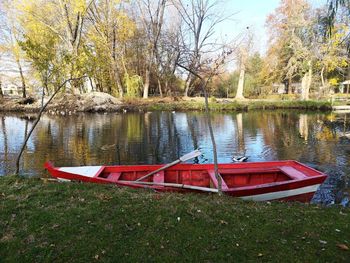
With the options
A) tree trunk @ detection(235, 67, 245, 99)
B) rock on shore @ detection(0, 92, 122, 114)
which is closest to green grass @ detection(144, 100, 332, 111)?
rock on shore @ detection(0, 92, 122, 114)

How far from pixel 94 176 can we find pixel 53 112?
2608cm

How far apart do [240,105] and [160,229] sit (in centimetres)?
3050

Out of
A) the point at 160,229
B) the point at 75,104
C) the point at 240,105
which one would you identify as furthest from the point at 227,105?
the point at 160,229

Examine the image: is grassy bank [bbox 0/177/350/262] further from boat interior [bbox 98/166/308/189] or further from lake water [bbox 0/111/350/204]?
lake water [bbox 0/111/350/204]

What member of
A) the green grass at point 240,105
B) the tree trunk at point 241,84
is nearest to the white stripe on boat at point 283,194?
the green grass at point 240,105

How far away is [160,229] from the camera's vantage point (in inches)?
153

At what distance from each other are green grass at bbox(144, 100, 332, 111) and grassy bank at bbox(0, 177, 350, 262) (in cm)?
2758

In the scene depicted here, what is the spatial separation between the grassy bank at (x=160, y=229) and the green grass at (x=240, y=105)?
27584 mm

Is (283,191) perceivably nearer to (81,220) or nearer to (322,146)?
(81,220)

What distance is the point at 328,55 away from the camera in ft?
99.0

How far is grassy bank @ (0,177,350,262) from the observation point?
Answer: 3.31 metres

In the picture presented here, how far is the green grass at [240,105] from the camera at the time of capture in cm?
3196

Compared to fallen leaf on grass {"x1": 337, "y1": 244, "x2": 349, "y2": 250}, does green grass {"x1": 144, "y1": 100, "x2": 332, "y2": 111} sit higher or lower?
higher

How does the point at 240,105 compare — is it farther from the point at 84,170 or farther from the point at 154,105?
the point at 84,170
